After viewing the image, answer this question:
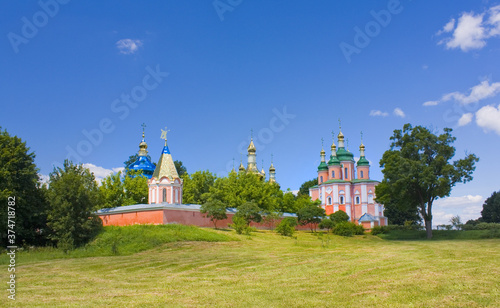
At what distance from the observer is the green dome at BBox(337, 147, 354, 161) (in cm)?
6281

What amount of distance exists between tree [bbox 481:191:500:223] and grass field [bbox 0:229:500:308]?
5231cm

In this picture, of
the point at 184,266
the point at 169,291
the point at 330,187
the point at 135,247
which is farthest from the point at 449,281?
the point at 330,187

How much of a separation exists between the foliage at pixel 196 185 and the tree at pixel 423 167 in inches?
774

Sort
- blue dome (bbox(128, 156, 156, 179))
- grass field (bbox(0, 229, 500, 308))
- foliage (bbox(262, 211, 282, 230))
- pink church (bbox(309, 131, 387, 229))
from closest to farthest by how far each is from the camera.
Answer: grass field (bbox(0, 229, 500, 308)) → foliage (bbox(262, 211, 282, 230)) → blue dome (bbox(128, 156, 156, 179)) → pink church (bbox(309, 131, 387, 229))

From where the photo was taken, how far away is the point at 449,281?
35.3ft

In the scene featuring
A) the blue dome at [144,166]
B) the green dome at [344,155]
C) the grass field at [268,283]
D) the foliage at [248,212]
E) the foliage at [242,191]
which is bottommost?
the grass field at [268,283]

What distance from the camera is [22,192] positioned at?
29.3 m

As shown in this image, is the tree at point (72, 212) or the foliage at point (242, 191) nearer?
the tree at point (72, 212)

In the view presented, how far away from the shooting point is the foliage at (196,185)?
47281 mm

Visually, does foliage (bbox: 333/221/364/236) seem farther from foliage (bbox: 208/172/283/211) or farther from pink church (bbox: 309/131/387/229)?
pink church (bbox: 309/131/387/229)

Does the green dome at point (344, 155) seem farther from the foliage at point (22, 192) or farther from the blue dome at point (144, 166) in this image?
the foliage at point (22, 192)

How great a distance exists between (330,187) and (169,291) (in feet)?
170

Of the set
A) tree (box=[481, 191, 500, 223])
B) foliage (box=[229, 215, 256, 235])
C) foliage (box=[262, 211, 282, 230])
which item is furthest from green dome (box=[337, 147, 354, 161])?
foliage (box=[229, 215, 256, 235])

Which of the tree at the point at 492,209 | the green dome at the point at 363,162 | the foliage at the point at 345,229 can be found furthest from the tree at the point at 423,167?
the tree at the point at 492,209
